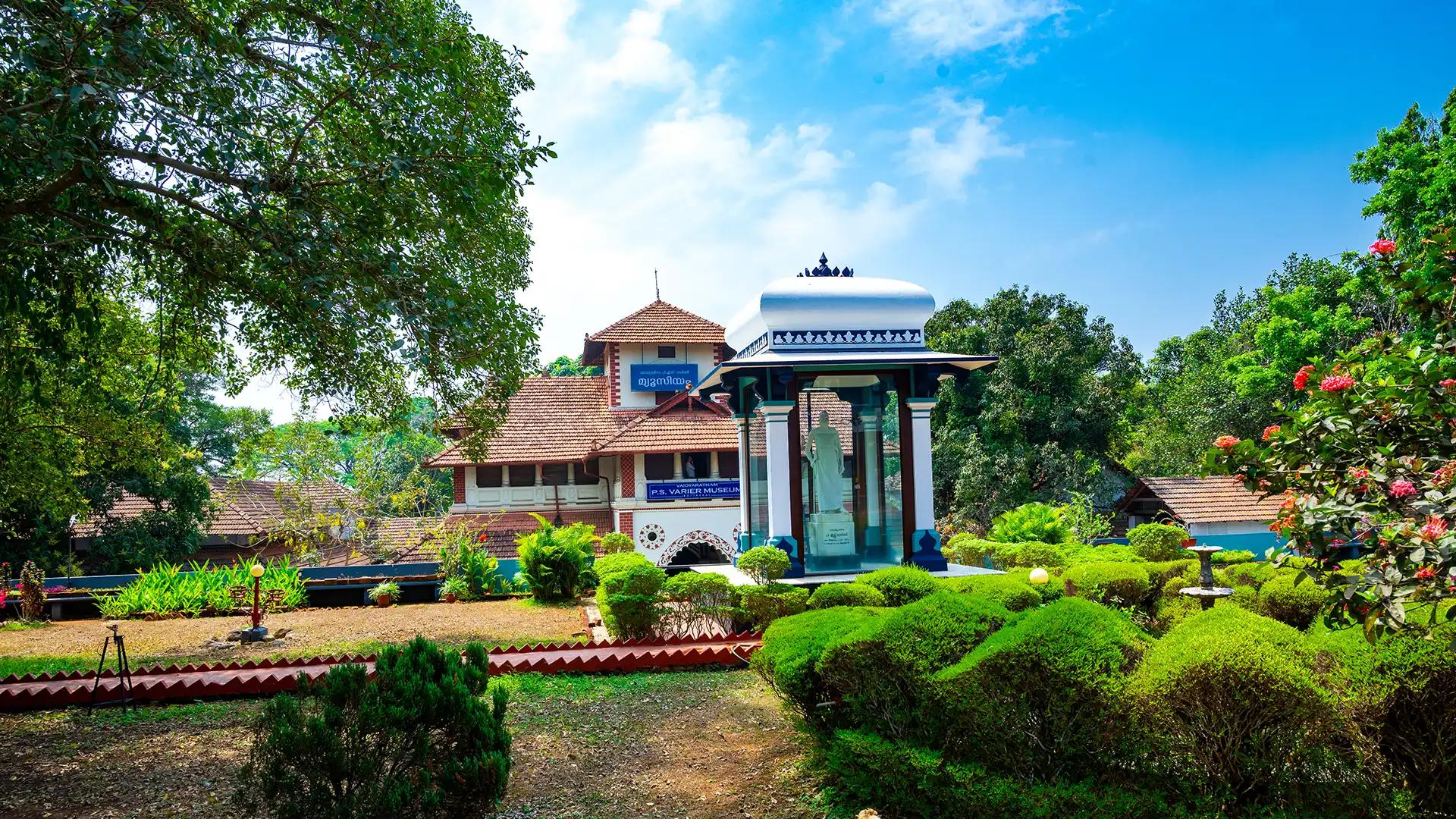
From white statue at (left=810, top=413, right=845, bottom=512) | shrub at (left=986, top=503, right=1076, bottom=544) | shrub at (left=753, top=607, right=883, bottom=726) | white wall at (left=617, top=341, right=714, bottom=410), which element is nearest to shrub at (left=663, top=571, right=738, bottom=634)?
white statue at (left=810, top=413, right=845, bottom=512)

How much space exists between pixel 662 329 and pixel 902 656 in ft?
79.4

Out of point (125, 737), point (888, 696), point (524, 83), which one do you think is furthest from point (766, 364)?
point (125, 737)

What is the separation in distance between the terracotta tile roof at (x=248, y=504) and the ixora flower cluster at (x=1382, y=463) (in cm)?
1940

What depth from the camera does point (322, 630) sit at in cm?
1273

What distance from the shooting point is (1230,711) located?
3670mm

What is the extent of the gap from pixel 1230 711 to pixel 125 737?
7.20 m

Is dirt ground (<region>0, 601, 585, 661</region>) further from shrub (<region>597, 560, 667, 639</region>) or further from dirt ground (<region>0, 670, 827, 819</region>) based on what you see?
dirt ground (<region>0, 670, 827, 819</region>)

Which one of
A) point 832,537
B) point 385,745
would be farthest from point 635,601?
point 385,745

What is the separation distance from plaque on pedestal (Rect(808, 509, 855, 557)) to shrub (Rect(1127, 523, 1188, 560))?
438cm

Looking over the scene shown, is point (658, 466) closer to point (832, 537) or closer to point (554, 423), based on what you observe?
point (554, 423)

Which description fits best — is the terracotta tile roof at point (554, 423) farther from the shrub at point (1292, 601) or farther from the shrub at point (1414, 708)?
the shrub at point (1414, 708)

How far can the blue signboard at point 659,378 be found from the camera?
91.3 feet

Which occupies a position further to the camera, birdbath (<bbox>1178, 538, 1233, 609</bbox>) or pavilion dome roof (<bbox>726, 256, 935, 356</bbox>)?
pavilion dome roof (<bbox>726, 256, 935, 356</bbox>)

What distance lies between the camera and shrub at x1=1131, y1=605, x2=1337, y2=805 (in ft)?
11.8
